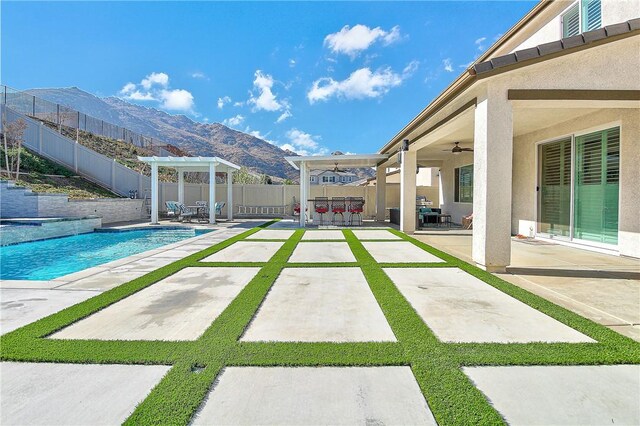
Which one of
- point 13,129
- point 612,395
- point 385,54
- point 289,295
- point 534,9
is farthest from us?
point 385,54

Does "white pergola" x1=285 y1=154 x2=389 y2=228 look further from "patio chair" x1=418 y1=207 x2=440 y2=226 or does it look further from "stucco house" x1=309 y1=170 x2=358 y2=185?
"stucco house" x1=309 y1=170 x2=358 y2=185

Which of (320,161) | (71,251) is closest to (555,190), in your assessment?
(320,161)

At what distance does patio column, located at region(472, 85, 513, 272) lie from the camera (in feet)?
18.8

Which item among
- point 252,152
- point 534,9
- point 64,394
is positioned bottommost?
point 64,394

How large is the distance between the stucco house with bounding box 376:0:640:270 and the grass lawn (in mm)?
3129

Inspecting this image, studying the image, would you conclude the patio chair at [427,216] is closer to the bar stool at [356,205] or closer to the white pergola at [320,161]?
the bar stool at [356,205]

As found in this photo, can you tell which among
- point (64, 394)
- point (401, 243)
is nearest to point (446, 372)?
point (64, 394)

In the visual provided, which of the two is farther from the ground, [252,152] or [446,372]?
[252,152]

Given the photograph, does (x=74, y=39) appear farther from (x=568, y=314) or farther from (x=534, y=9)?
Result: (x=568, y=314)

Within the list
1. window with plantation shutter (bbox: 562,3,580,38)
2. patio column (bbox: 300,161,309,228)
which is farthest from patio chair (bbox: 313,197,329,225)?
window with plantation shutter (bbox: 562,3,580,38)

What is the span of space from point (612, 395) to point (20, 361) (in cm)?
472

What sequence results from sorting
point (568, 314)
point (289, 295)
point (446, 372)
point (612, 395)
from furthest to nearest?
1. point (289, 295)
2. point (568, 314)
3. point (446, 372)
4. point (612, 395)

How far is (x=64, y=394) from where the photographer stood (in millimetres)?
Answer: 2293

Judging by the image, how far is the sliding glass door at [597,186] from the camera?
24.5 feet
